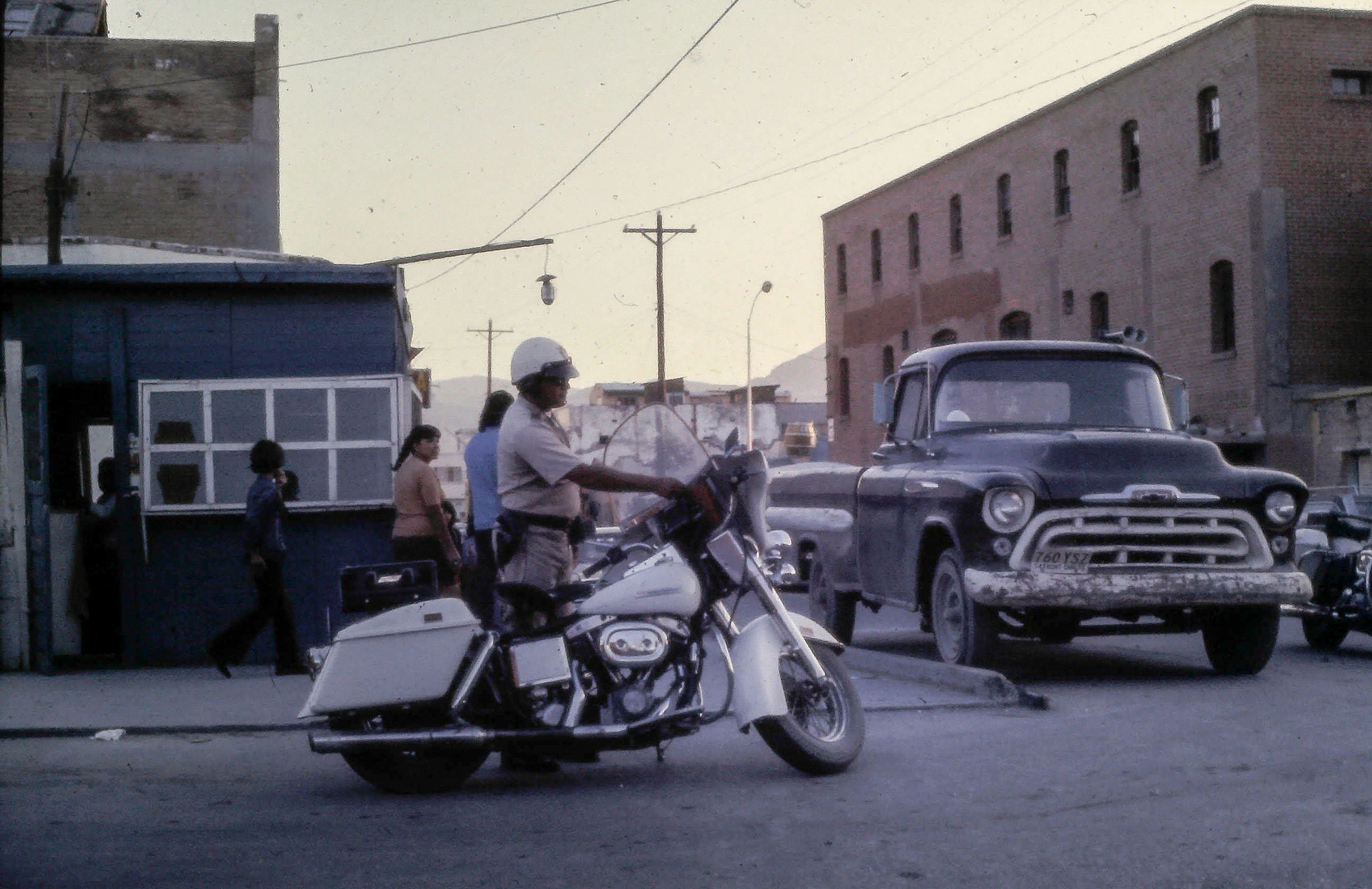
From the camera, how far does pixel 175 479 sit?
43.1 ft

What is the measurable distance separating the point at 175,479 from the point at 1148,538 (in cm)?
759

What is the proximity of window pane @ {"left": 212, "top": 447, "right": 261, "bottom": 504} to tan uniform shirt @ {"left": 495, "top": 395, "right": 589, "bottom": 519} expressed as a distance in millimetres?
6434

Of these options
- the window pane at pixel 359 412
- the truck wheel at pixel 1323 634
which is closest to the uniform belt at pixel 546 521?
the window pane at pixel 359 412

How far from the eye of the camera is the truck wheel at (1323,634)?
12766 mm

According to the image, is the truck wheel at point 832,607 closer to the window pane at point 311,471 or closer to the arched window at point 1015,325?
Result: the window pane at point 311,471

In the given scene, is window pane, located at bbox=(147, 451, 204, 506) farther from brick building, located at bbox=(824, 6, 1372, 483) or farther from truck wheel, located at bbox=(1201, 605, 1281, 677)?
brick building, located at bbox=(824, 6, 1372, 483)

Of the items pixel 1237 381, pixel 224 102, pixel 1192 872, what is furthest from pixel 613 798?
pixel 224 102

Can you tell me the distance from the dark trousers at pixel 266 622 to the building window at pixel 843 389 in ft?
138

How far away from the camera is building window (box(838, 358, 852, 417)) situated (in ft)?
176

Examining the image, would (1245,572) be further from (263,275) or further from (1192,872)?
(263,275)

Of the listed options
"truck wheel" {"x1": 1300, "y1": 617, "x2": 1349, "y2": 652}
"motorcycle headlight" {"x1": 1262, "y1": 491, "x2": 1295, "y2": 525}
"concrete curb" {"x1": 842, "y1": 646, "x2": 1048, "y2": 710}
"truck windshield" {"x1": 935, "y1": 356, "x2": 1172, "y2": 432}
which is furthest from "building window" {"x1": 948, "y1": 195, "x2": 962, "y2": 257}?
"motorcycle headlight" {"x1": 1262, "y1": 491, "x2": 1295, "y2": 525}

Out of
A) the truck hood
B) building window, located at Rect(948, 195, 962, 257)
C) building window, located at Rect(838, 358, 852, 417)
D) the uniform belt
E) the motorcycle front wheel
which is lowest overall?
the motorcycle front wheel

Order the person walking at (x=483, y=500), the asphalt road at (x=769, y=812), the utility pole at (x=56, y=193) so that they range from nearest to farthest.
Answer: the asphalt road at (x=769, y=812), the person walking at (x=483, y=500), the utility pole at (x=56, y=193)

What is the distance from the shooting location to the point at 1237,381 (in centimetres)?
3359
